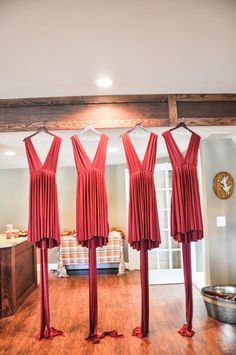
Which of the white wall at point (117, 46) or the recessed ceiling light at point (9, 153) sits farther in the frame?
the recessed ceiling light at point (9, 153)

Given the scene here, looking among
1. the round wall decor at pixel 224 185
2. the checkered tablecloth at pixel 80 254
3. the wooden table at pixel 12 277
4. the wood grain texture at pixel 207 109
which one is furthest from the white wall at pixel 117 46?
the checkered tablecloth at pixel 80 254

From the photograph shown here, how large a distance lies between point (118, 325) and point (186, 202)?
5.45ft

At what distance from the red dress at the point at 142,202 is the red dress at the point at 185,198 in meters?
0.19

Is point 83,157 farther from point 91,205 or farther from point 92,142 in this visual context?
point 92,142

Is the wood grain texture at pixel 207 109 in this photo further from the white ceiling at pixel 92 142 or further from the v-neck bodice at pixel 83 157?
the v-neck bodice at pixel 83 157

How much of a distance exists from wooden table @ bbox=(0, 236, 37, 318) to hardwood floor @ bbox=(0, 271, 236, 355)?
0.13 metres

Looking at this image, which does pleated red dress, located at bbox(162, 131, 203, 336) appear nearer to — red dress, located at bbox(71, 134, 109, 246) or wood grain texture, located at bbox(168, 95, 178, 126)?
wood grain texture, located at bbox(168, 95, 178, 126)

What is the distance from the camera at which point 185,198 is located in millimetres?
2787

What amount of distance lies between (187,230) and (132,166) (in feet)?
2.57

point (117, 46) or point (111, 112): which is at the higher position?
point (117, 46)

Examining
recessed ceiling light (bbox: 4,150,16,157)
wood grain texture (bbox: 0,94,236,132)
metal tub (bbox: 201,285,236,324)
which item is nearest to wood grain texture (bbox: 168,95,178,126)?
wood grain texture (bbox: 0,94,236,132)

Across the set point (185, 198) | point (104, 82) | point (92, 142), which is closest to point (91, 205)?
point (185, 198)

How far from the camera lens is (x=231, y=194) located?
13.3ft

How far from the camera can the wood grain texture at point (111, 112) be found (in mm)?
2793
